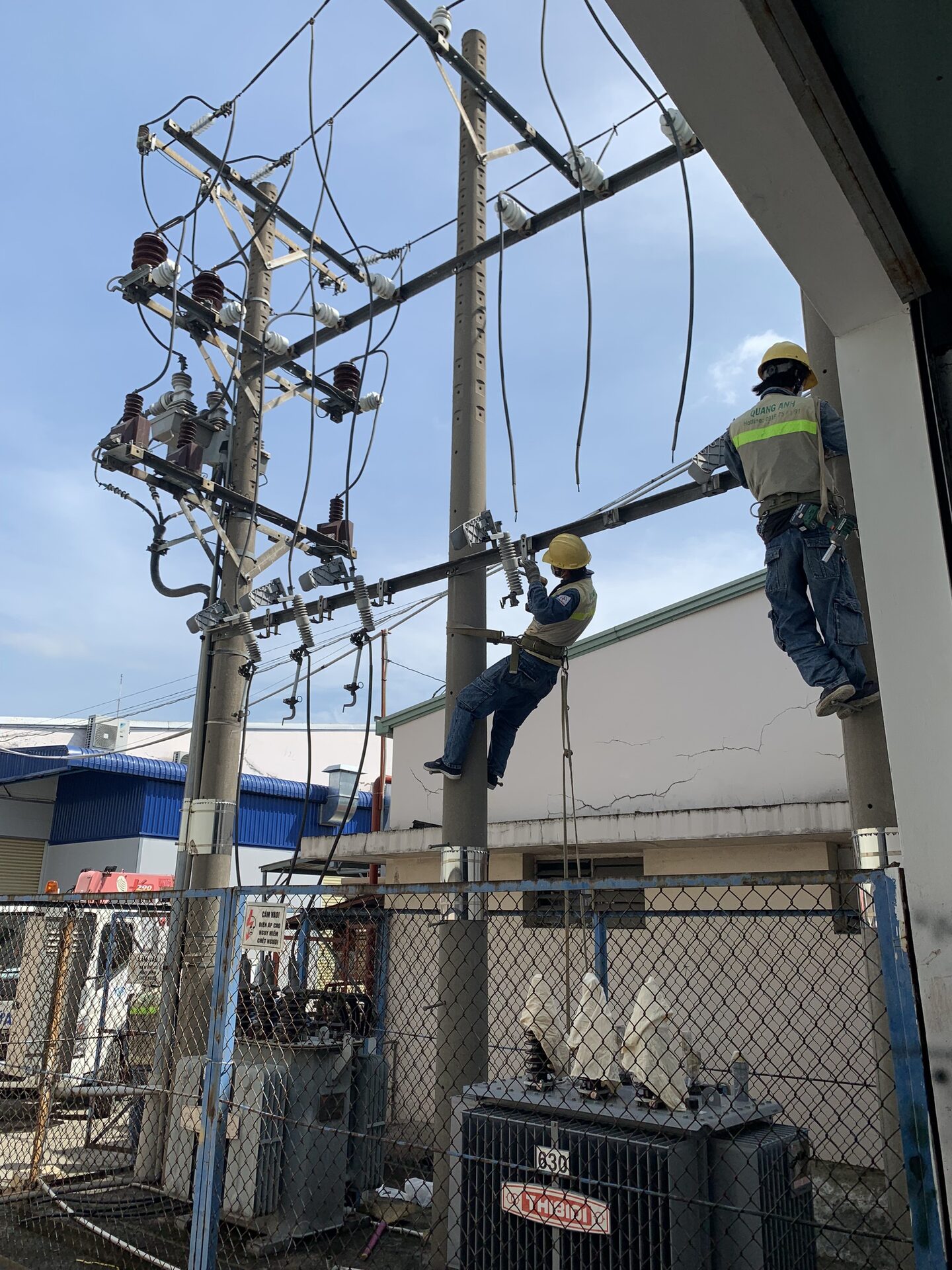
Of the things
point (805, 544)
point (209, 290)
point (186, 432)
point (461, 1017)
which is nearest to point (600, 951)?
point (461, 1017)

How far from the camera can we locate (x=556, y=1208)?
11.8 ft

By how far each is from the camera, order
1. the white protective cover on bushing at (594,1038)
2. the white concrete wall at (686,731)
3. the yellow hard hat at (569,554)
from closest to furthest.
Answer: the white protective cover on bushing at (594,1038) → the yellow hard hat at (569,554) → the white concrete wall at (686,731)

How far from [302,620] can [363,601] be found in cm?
83

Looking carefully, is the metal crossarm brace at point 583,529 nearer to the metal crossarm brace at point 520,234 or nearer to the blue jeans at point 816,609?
the blue jeans at point 816,609

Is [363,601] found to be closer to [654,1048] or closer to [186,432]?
[186,432]

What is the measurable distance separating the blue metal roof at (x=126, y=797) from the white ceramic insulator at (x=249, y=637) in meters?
14.9

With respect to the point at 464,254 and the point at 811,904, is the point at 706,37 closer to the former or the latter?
the point at 464,254

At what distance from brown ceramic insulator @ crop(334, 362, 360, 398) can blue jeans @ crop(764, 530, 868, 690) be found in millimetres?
6419

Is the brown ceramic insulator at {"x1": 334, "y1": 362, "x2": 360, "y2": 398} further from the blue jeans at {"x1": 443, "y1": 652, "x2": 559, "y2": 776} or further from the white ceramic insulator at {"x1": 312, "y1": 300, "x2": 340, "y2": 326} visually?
the blue jeans at {"x1": 443, "y1": 652, "x2": 559, "y2": 776}

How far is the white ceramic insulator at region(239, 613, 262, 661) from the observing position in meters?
8.34

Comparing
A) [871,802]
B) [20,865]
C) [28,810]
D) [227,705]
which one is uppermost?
[28,810]

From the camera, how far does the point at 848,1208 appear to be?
23.5ft

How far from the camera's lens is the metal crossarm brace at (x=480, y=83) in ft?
21.8

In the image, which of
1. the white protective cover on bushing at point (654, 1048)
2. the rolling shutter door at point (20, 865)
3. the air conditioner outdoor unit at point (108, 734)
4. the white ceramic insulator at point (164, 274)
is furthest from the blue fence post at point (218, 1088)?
the air conditioner outdoor unit at point (108, 734)
